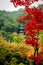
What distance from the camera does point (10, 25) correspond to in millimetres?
43125

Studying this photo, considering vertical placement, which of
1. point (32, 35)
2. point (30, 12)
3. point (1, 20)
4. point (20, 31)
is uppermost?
point (30, 12)

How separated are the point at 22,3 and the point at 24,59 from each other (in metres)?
9.94

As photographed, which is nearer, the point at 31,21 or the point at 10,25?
the point at 31,21

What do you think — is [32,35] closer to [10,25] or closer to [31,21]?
[31,21]

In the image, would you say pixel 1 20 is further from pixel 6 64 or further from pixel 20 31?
pixel 6 64

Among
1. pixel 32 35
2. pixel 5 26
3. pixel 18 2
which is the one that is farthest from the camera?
pixel 5 26

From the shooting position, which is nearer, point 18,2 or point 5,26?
point 18,2

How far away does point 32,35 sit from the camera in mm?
10312

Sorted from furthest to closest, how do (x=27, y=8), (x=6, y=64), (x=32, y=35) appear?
(x=6, y=64) → (x=32, y=35) → (x=27, y=8)

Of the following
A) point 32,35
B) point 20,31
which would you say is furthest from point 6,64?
point 20,31

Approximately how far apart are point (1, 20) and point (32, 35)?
34.1 meters

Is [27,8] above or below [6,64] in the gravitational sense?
above

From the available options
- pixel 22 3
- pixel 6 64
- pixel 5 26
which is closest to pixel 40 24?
pixel 22 3

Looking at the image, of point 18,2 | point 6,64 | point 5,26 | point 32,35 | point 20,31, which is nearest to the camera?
point 18,2
